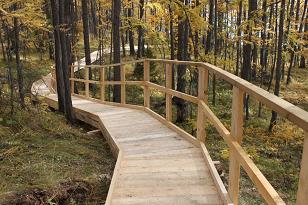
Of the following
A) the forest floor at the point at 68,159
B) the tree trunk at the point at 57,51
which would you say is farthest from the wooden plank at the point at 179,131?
the tree trunk at the point at 57,51

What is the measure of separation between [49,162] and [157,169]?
2.10 m

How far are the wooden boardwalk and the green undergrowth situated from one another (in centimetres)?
46

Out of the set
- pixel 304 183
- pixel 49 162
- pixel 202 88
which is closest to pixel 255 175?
pixel 304 183

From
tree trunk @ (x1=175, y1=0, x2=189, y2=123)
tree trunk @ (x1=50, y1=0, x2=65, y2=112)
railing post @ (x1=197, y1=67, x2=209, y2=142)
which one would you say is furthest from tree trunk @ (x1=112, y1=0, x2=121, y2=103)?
railing post @ (x1=197, y1=67, x2=209, y2=142)

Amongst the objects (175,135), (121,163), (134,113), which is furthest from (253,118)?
(121,163)

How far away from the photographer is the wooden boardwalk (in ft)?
14.4

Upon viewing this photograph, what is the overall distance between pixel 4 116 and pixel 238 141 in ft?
22.3

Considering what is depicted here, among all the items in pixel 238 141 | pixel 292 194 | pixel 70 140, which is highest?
pixel 238 141

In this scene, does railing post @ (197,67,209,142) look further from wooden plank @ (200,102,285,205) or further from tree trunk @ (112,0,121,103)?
tree trunk @ (112,0,121,103)

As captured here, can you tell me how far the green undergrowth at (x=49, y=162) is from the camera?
500 cm

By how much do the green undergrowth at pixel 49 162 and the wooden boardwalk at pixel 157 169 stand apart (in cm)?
46

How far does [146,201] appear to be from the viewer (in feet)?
14.1

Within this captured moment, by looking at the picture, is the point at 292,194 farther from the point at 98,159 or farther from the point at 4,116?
the point at 4,116

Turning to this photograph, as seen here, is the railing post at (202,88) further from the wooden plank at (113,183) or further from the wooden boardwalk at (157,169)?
the wooden plank at (113,183)
